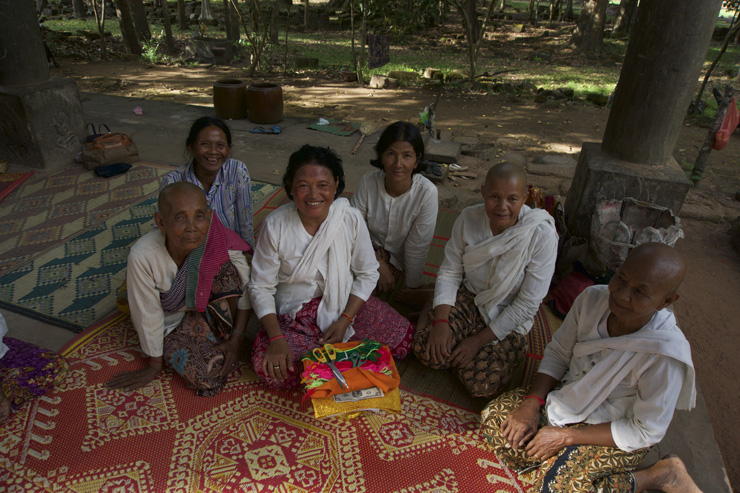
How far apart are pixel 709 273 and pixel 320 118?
5.20m

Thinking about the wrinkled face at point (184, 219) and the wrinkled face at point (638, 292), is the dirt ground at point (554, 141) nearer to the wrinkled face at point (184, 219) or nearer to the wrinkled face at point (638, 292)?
the wrinkled face at point (638, 292)

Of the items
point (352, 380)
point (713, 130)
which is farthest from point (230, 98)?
point (713, 130)

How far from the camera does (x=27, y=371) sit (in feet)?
7.15

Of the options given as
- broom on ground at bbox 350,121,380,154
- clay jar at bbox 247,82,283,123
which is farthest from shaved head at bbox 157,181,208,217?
clay jar at bbox 247,82,283,123

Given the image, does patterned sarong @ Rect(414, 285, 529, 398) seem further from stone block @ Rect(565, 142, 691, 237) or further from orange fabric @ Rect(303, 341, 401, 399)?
stone block @ Rect(565, 142, 691, 237)

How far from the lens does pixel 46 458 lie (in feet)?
6.34

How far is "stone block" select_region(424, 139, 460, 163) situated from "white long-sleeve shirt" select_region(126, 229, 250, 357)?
12.7 feet

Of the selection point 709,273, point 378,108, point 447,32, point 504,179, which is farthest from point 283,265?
point 447,32

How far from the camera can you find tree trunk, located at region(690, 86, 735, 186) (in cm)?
469

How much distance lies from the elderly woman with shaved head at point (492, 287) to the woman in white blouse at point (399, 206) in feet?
1.17

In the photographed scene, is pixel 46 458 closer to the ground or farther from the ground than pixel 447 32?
closer to the ground

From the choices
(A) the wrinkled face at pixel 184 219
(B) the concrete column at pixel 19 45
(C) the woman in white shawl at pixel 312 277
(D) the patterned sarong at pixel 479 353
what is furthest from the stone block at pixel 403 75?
(A) the wrinkled face at pixel 184 219

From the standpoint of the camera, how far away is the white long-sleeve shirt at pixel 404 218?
278cm

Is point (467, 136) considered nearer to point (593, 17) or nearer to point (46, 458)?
point (46, 458)
